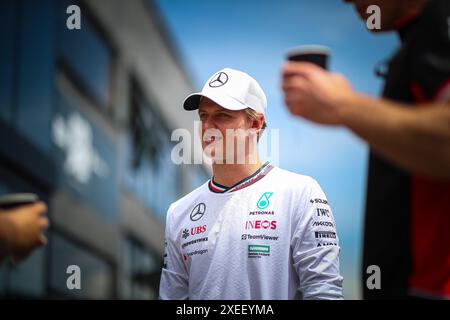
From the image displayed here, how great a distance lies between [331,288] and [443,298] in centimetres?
83

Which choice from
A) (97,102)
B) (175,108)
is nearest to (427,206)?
(97,102)

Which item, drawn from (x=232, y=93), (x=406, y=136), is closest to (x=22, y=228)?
(x=232, y=93)

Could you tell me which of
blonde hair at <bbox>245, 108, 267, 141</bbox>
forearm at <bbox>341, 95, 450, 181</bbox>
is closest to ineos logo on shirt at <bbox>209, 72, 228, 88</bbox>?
blonde hair at <bbox>245, 108, 267, 141</bbox>

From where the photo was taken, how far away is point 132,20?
21250 millimetres

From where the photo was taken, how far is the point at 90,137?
16000mm

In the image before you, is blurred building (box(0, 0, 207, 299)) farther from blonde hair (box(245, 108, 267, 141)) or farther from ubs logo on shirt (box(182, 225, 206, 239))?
ubs logo on shirt (box(182, 225, 206, 239))

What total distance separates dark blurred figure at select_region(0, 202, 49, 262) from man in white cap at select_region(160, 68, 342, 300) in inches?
25.8

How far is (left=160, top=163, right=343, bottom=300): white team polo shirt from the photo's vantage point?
2.87 metres

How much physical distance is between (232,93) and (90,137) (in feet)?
43.3

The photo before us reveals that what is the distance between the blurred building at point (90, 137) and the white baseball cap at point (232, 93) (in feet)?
10.8

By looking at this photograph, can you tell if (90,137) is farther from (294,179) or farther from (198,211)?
(294,179)

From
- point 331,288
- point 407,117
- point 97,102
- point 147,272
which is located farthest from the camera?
point 147,272

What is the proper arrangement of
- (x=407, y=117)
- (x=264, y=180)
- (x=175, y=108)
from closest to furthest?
1. (x=407, y=117)
2. (x=264, y=180)
3. (x=175, y=108)

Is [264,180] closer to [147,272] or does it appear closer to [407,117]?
[407,117]
